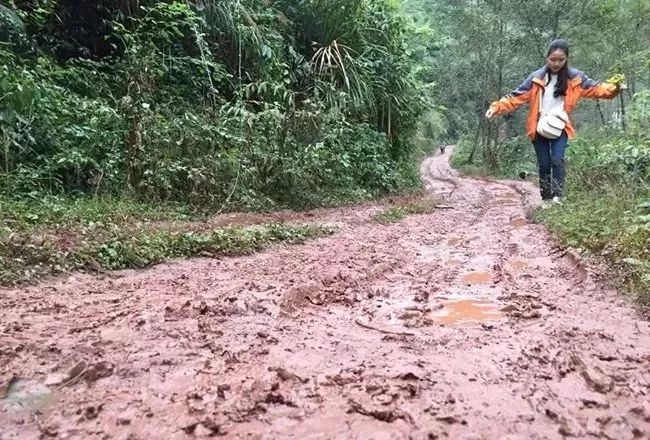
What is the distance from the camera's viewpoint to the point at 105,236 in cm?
383

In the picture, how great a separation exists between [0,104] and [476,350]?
4.80 m

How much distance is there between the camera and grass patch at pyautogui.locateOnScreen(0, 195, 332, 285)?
10.6 feet

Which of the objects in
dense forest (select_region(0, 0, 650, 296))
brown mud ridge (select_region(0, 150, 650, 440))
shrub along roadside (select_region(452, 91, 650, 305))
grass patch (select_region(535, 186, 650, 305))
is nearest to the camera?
brown mud ridge (select_region(0, 150, 650, 440))

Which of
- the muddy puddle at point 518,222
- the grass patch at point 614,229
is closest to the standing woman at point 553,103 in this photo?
the muddy puddle at point 518,222

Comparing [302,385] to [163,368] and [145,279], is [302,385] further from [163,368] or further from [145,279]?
[145,279]

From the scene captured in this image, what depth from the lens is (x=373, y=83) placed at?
9703mm

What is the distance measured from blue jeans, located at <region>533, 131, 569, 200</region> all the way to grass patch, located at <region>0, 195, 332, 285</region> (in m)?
3.20

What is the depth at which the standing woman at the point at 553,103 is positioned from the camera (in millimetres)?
6527

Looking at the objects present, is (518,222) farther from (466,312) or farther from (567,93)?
(466,312)

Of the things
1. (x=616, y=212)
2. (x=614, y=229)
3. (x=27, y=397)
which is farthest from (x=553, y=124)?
(x=27, y=397)

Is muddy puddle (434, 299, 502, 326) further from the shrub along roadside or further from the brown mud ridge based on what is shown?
the shrub along roadside

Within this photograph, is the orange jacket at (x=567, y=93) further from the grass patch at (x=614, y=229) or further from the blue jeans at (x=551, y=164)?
the grass patch at (x=614, y=229)

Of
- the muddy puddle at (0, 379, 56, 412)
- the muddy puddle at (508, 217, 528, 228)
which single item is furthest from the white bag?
the muddy puddle at (0, 379, 56, 412)

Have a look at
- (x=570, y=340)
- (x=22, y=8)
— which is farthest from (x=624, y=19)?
(x=570, y=340)
